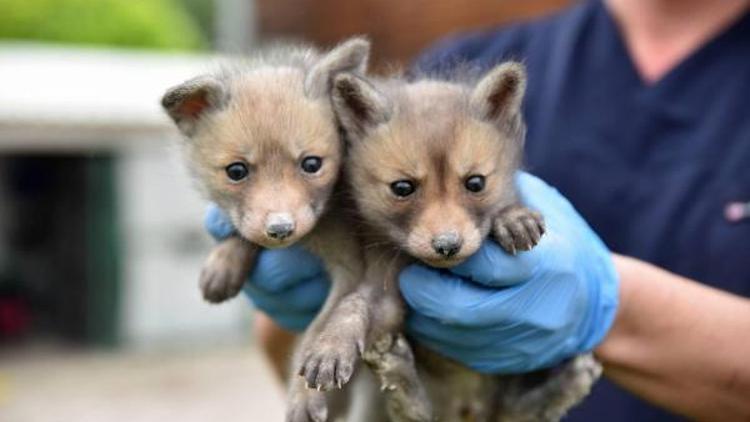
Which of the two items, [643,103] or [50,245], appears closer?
[643,103]

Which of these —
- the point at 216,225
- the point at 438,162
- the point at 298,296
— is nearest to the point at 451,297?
the point at 438,162

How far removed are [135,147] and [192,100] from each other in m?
4.76

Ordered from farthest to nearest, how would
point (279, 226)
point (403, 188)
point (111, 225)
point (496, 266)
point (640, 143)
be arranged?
1. point (111, 225)
2. point (640, 143)
3. point (496, 266)
4. point (403, 188)
5. point (279, 226)

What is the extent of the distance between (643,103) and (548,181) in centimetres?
30

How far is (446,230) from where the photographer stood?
1.83m

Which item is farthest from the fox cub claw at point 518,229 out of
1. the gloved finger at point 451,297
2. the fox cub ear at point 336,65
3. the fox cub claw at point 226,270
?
the fox cub claw at point 226,270

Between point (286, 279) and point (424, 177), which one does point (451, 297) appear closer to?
point (424, 177)

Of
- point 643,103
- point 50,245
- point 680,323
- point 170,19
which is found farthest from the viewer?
point 170,19

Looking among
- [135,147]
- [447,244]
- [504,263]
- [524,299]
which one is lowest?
[135,147]

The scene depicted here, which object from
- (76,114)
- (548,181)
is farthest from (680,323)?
(76,114)

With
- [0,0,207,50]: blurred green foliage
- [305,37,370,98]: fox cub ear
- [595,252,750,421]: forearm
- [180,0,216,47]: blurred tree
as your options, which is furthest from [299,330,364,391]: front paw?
[180,0,216,47]: blurred tree

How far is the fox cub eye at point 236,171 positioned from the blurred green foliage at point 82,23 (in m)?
5.70

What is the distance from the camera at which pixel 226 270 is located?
7.07 ft

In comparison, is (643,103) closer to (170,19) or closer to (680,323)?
(680,323)
